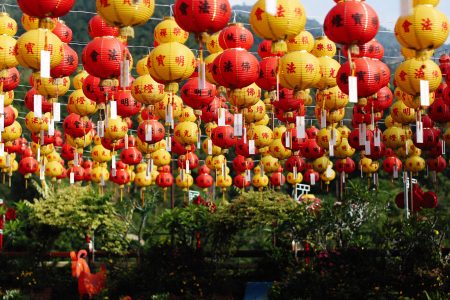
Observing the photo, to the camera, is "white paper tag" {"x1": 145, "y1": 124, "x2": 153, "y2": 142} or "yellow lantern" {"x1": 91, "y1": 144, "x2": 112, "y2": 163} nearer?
"white paper tag" {"x1": 145, "y1": 124, "x2": 153, "y2": 142}

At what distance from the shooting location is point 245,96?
35.5 feet

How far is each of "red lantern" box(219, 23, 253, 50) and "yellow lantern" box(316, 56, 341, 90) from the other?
4.00 ft

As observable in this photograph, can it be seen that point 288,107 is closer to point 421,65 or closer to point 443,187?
point 421,65

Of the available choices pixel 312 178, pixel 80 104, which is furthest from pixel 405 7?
pixel 312 178

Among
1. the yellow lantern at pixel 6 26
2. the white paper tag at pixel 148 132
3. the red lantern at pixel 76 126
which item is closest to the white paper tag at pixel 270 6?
the yellow lantern at pixel 6 26

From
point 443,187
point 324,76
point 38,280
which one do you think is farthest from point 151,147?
point 443,187

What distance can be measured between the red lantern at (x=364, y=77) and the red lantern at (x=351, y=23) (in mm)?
1051

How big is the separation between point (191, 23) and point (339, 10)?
164cm

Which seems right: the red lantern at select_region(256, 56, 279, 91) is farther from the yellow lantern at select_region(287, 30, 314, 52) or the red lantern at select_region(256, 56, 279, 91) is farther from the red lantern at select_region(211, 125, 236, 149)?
the red lantern at select_region(211, 125, 236, 149)

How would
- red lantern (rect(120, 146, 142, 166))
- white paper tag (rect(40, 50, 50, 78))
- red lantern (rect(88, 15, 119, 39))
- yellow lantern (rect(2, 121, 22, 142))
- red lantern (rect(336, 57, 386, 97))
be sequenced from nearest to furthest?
1. white paper tag (rect(40, 50, 50, 78))
2. red lantern (rect(336, 57, 386, 97))
3. red lantern (rect(88, 15, 119, 39))
4. yellow lantern (rect(2, 121, 22, 142))
5. red lantern (rect(120, 146, 142, 166))

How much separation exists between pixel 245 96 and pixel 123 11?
310 cm

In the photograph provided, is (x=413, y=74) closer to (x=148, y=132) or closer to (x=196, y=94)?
(x=196, y=94)

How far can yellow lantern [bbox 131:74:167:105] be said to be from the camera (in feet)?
35.2

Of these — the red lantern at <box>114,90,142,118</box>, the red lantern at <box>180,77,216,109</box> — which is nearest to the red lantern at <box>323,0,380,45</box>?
the red lantern at <box>180,77,216,109</box>
